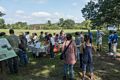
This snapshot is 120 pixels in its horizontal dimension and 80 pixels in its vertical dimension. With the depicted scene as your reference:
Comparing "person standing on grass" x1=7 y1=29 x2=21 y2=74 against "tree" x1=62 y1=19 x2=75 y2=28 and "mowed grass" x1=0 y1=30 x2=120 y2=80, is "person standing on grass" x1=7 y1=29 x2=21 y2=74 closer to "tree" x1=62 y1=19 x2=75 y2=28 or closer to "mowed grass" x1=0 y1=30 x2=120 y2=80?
"mowed grass" x1=0 y1=30 x2=120 y2=80

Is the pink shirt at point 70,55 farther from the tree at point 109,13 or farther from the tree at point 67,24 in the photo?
the tree at point 67,24

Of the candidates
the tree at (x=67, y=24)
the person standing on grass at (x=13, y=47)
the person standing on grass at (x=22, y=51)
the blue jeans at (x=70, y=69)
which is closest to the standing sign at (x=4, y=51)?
the person standing on grass at (x=13, y=47)

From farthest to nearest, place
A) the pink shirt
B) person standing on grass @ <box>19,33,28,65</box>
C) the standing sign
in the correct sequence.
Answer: person standing on grass @ <box>19,33,28,65</box>, the pink shirt, the standing sign

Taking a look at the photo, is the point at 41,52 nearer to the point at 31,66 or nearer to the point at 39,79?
the point at 31,66

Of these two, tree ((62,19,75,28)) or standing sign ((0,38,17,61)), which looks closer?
standing sign ((0,38,17,61))

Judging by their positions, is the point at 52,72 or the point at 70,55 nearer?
the point at 70,55

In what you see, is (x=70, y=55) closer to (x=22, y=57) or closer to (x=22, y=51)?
(x=22, y=51)

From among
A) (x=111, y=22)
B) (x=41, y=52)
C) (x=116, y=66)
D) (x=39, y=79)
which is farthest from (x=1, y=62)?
(x=111, y=22)

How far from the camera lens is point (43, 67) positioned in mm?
13617

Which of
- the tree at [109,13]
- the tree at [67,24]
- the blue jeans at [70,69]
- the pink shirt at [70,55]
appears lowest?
the tree at [67,24]

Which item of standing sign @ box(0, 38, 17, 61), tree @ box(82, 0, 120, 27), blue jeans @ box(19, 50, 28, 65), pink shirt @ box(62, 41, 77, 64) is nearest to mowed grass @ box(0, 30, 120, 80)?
blue jeans @ box(19, 50, 28, 65)

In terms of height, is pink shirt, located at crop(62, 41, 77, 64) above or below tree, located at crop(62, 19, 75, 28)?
above

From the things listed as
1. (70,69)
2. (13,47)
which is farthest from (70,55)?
(13,47)

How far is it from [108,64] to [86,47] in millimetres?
4665
